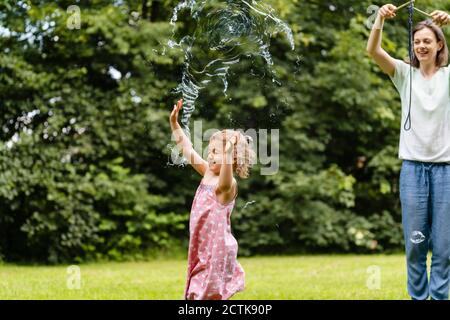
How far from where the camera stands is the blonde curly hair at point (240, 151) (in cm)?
319

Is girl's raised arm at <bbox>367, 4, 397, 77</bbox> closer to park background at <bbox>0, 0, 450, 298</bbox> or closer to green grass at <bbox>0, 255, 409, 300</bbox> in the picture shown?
green grass at <bbox>0, 255, 409, 300</bbox>

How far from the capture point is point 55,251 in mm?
8695

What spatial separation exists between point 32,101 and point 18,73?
1.39 ft

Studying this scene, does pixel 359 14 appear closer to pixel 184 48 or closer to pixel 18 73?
pixel 18 73

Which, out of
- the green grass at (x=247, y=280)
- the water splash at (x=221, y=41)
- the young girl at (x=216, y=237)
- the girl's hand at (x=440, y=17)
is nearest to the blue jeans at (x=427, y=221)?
the girl's hand at (x=440, y=17)

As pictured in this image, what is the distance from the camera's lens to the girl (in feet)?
10.9

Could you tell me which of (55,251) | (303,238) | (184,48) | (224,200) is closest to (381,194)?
(303,238)

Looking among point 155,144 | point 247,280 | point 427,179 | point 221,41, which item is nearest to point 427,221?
point 427,179

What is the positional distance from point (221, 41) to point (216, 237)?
5.43 ft

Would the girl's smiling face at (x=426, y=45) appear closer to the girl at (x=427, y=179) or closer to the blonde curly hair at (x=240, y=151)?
the girl at (x=427, y=179)

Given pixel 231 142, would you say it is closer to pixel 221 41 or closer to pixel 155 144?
pixel 221 41

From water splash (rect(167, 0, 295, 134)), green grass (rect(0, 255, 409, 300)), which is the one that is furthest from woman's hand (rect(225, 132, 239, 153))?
green grass (rect(0, 255, 409, 300))

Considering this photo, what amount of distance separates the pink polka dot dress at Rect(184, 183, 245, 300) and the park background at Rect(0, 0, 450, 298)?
3.85 meters

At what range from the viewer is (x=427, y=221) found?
3346 mm
